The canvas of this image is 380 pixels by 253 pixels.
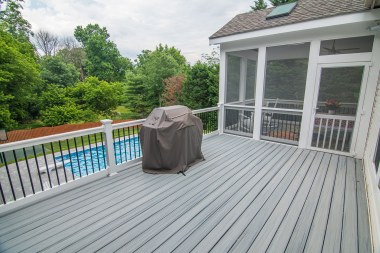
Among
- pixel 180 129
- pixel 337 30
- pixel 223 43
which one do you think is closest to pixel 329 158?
pixel 337 30

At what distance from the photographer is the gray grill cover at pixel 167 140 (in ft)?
9.95

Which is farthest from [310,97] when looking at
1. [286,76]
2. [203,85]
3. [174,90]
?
[174,90]

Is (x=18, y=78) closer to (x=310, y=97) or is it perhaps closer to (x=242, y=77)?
(x=242, y=77)

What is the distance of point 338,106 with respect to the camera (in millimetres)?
3848

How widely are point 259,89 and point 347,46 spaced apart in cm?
188

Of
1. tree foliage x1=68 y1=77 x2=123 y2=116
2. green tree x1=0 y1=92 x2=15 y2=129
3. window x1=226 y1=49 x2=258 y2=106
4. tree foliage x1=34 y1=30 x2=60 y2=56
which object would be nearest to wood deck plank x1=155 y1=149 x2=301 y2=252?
window x1=226 y1=49 x2=258 y2=106

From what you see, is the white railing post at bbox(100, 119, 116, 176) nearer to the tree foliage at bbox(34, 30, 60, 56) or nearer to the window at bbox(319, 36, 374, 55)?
the window at bbox(319, 36, 374, 55)

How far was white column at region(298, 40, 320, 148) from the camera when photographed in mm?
3879

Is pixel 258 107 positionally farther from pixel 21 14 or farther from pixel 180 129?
pixel 21 14

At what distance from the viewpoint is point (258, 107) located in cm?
482

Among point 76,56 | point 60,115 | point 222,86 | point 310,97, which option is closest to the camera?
point 310,97

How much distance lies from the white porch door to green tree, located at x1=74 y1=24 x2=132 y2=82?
23.0 metres

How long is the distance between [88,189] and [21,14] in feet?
58.5

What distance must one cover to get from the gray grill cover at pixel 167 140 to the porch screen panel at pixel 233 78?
2.54 metres
